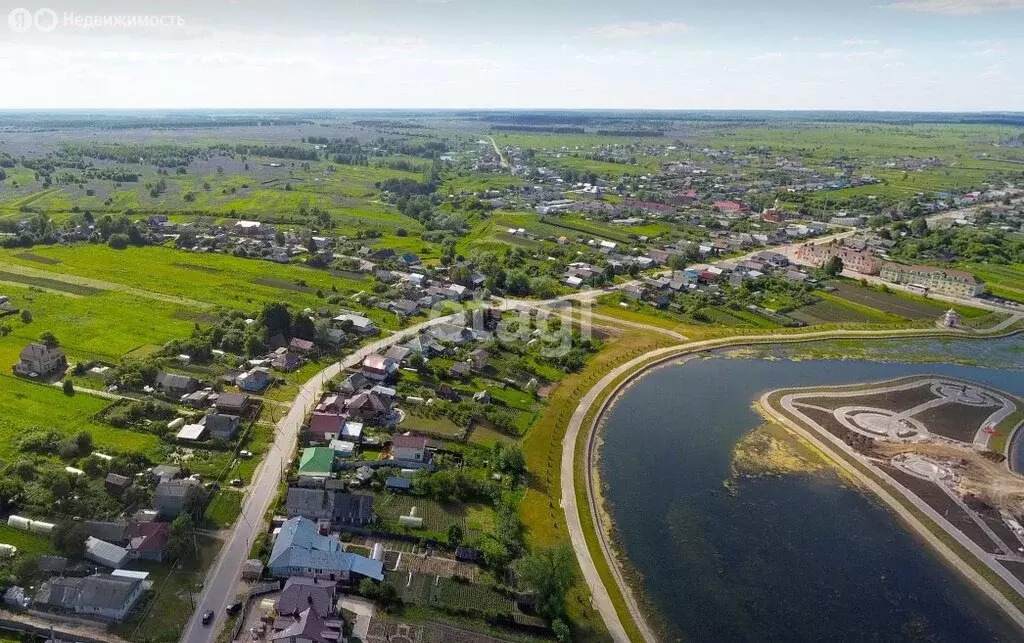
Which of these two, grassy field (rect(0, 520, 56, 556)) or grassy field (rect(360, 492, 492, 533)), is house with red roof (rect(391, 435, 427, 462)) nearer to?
grassy field (rect(360, 492, 492, 533))

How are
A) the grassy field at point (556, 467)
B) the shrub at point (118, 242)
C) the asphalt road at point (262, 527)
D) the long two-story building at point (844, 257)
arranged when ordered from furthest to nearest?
the long two-story building at point (844, 257)
the shrub at point (118, 242)
the grassy field at point (556, 467)
the asphalt road at point (262, 527)

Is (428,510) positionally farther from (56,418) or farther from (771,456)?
(56,418)

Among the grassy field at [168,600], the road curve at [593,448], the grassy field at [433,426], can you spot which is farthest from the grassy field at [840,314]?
Result: the grassy field at [168,600]

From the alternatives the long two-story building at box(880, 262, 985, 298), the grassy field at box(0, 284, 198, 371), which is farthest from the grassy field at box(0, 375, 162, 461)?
the long two-story building at box(880, 262, 985, 298)

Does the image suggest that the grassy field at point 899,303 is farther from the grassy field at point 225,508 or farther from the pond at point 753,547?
the grassy field at point 225,508

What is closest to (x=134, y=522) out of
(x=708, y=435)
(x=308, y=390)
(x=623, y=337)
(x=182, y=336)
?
(x=308, y=390)

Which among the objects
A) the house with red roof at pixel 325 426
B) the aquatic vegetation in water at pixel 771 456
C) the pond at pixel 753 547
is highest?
the house with red roof at pixel 325 426

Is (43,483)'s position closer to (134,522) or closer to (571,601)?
(134,522)
